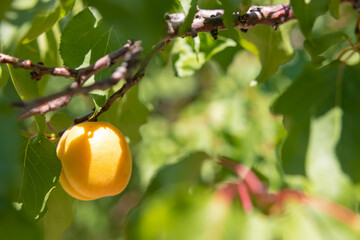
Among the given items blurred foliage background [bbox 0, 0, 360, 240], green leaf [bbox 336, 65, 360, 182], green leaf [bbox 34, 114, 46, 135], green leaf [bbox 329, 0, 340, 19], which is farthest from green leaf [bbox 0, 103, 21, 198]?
green leaf [bbox 329, 0, 340, 19]

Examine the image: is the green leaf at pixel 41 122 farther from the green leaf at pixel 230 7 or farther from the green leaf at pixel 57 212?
the green leaf at pixel 230 7

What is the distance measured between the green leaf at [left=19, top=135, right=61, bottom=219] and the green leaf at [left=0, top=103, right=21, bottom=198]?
0.89 feet

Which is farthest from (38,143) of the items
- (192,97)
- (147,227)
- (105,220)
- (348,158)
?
(192,97)

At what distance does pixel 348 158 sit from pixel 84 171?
0.40 m

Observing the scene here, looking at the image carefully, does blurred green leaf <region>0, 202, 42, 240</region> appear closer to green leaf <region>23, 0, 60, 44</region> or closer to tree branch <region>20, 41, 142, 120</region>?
tree branch <region>20, 41, 142, 120</region>

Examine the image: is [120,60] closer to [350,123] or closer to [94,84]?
[94,84]

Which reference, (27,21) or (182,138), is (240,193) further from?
(182,138)

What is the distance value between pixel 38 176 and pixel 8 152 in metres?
0.30

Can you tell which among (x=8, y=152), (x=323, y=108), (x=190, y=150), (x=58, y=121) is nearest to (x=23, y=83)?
(x=58, y=121)

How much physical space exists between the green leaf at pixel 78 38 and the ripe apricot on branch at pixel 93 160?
0.38 feet

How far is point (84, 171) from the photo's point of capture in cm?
67

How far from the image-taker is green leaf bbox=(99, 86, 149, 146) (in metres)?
0.90

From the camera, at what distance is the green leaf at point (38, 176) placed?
670 millimetres

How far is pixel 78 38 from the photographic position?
0.71 meters
